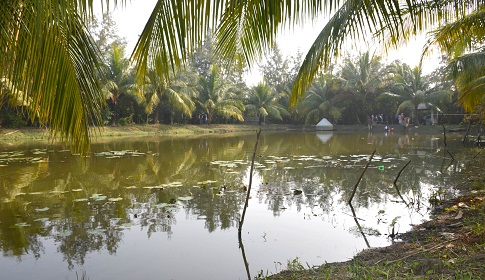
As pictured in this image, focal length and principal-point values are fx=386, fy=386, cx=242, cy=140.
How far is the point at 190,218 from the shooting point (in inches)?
177

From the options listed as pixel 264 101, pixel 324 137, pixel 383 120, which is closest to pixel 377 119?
pixel 383 120

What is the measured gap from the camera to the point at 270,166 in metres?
8.74

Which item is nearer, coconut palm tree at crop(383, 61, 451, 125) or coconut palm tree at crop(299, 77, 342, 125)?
coconut palm tree at crop(383, 61, 451, 125)

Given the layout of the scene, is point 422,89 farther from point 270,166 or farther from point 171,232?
point 171,232

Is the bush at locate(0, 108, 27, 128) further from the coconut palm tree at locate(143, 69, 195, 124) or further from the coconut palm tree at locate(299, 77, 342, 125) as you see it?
the coconut palm tree at locate(299, 77, 342, 125)

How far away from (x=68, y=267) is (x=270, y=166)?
5988mm

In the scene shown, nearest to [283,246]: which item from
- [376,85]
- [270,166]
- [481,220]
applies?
[481,220]

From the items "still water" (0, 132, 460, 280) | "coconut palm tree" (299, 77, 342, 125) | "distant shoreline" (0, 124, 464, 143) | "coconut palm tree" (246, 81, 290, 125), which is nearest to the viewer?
"still water" (0, 132, 460, 280)

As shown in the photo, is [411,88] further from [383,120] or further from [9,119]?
[9,119]

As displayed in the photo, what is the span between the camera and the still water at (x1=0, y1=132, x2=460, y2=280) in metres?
3.26

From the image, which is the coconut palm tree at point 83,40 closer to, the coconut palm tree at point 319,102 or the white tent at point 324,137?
the white tent at point 324,137

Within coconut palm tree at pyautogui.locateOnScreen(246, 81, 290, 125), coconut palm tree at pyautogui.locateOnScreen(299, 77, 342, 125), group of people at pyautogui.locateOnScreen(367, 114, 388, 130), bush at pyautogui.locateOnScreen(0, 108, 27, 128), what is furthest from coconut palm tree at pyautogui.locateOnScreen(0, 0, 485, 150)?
group of people at pyautogui.locateOnScreen(367, 114, 388, 130)

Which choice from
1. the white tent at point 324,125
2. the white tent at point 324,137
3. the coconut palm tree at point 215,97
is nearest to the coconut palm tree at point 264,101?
the coconut palm tree at point 215,97

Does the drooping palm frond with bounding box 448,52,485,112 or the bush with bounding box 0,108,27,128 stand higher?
the drooping palm frond with bounding box 448,52,485,112
